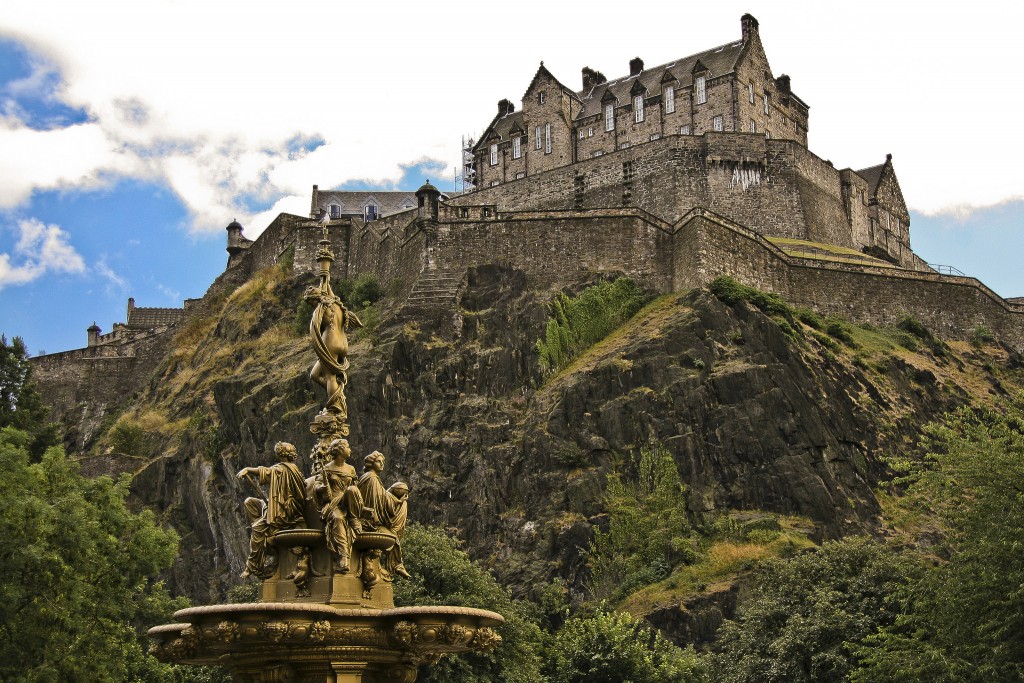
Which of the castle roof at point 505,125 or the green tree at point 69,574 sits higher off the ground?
the castle roof at point 505,125

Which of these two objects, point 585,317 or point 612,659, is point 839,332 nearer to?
point 585,317

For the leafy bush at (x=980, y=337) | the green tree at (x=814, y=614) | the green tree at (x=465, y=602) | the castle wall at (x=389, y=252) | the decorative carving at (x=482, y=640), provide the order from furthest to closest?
the leafy bush at (x=980, y=337) → the castle wall at (x=389, y=252) → the green tree at (x=465, y=602) → the green tree at (x=814, y=614) → the decorative carving at (x=482, y=640)

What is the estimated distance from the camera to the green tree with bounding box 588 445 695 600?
4150 centimetres

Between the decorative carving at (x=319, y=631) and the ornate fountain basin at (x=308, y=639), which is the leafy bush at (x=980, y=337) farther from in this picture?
the decorative carving at (x=319, y=631)

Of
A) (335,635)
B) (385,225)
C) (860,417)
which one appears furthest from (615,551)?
(335,635)

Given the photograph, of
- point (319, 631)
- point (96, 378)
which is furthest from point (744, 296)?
point (96, 378)

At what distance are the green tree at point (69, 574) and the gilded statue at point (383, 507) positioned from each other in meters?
15.0

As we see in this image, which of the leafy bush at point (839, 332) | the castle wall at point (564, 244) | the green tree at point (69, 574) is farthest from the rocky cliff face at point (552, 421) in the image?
the green tree at point (69, 574)

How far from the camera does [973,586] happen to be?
24875mm

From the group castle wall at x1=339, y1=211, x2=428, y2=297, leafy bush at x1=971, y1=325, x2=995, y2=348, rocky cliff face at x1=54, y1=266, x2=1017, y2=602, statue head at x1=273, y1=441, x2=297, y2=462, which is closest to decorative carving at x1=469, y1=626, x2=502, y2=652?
statue head at x1=273, y1=441, x2=297, y2=462

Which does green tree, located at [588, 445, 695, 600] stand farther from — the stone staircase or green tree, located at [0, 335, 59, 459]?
green tree, located at [0, 335, 59, 459]

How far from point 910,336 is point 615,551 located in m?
22.0

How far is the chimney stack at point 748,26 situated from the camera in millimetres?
72750

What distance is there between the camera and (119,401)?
73.4m
